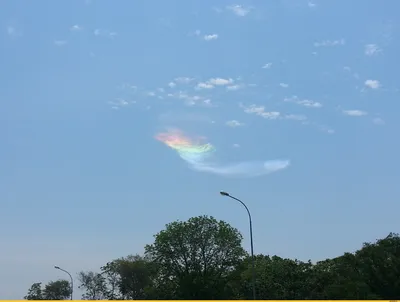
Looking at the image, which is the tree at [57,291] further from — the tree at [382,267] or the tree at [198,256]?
the tree at [382,267]

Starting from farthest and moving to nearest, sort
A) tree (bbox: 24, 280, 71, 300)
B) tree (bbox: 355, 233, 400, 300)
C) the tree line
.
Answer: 1. tree (bbox: 24, 280, 71, 300)
2. the tree line
3. tree (bbox: 355, 233, 400, 300)

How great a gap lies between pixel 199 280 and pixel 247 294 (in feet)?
24.5

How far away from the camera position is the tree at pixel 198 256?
224 feet

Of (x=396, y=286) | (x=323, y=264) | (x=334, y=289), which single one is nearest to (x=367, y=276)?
(x=396, y=286)

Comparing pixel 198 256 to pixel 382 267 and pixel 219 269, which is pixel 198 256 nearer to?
pixel 219 269

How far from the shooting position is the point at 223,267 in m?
69.0

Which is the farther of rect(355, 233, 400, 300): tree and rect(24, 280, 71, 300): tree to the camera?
rect(24, 280, 71, 300): tree

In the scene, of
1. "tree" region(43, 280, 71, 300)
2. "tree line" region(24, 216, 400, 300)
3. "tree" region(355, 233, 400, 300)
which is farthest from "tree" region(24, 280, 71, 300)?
"tree" region(355, 233, 400, 300)

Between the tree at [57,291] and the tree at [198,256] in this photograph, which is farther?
the tree at [57,291]

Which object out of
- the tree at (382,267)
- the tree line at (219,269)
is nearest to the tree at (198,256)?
the tree line at (219,269)

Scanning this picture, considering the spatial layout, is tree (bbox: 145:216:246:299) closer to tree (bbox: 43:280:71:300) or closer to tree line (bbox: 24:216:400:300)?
tree line (bbox: 24:216:400:300)

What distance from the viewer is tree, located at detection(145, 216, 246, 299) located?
6831cm

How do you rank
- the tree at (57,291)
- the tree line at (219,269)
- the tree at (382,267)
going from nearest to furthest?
1. the tree at (382,267)
2. the tree line at (219,269)
3. the tree at (57,291)

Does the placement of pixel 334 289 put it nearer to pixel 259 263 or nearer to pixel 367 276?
pixel 367 276
